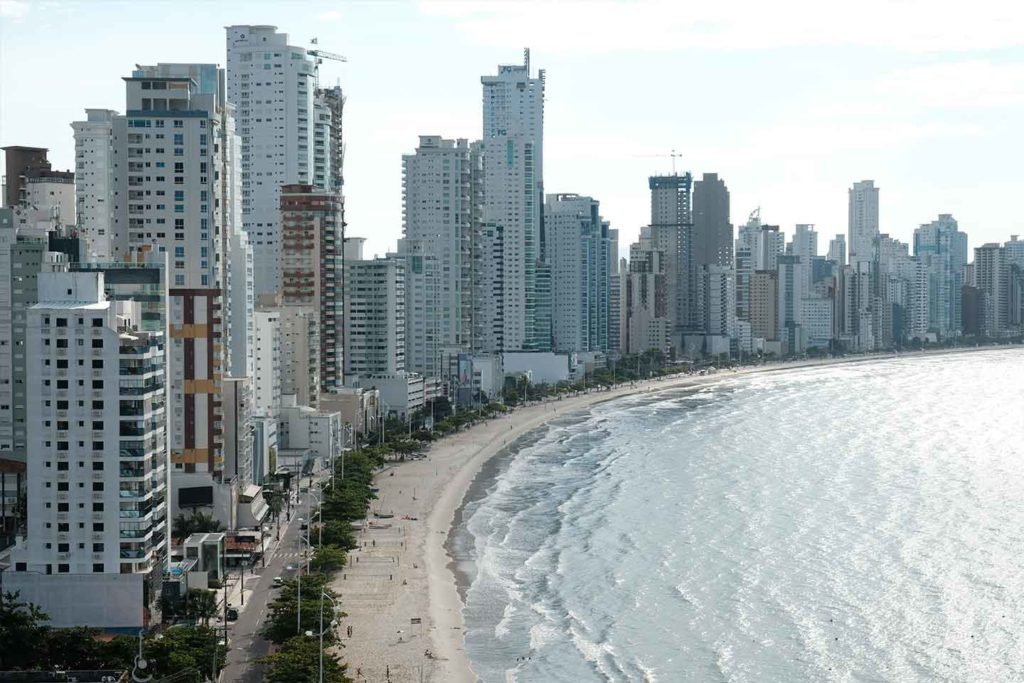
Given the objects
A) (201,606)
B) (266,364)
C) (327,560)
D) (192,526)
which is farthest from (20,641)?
(266,364)

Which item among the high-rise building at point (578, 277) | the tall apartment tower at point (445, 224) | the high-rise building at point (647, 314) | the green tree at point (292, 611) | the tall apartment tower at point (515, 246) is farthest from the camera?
the high-rise building at point (647, 314)

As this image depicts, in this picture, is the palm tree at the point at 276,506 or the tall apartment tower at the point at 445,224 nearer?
the palm tree at the point at 276,506

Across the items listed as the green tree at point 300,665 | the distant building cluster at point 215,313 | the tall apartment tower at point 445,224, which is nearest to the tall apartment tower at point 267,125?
the distant building cluster at point 215,313

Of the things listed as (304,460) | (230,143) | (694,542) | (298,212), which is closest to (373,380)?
(298,212)

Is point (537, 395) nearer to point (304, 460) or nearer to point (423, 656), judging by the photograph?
point (304, 460)

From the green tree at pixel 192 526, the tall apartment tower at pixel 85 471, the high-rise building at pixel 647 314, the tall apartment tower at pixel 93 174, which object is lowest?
the green tree at pixel 192 526

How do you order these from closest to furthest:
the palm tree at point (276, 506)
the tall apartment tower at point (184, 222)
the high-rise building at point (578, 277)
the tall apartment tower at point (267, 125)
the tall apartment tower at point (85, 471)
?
the tall apartment tower at point (85, 471)
the tall apartment tower at point (184, 222)
the palm tree at point (276, 506)
the tall apartment tower at point (267, 125)
the high-rise building at point (578, 277)

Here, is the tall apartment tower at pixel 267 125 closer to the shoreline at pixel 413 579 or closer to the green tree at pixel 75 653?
the shoreline at pixel 413 579

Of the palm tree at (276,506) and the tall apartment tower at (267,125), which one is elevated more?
the tall apartment tower at (267,125)

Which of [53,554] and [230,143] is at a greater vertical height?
[230,143]
